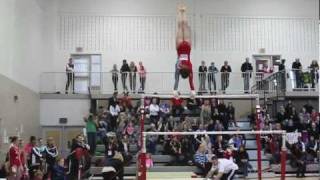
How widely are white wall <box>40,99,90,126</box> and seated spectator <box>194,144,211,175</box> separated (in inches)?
311

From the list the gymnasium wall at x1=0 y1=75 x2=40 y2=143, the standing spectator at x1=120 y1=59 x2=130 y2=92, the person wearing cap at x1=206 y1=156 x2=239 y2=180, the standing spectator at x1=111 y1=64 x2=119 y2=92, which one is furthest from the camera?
the standing spectator at x1=111 y1=64 x2=119 y2=92

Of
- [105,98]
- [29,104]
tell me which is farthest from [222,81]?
[29,104]

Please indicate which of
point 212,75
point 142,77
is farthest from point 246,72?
point 142,77

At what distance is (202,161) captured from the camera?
1783 cm

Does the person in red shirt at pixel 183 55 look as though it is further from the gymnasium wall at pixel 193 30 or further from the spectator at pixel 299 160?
the gymnasium wall at pixel 193 30

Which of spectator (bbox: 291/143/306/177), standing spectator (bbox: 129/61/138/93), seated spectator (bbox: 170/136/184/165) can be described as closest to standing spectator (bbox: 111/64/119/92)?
standing spectator (bbox: 129/61/138/93)

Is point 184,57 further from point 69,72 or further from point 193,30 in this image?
point 193,30

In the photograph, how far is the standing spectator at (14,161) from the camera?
13875mm

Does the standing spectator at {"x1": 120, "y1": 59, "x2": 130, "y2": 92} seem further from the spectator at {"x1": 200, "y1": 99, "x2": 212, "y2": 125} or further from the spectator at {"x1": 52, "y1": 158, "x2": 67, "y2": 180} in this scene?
the spectator at {"x1": 52, "y1": 158, "x2": 67, "y2": 180}

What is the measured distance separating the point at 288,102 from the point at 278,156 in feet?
12.5

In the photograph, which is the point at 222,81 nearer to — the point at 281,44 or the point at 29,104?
the point at 281,44

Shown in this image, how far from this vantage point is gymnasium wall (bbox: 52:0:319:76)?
26.1 metres

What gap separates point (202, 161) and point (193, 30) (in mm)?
10560

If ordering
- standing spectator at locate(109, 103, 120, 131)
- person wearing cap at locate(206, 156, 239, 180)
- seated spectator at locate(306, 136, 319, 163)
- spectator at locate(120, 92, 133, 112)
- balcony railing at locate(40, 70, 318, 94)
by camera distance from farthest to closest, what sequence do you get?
balcony railing at locate(40, 70, 318, 94)
spectator at locate(120, 92, 133, 112)
standing spectator at locate(109, 103, 120, 131)
seated spectator at locate(306, 136, 319, 163)
person wearing cap at locate(206, 156, 239, 180)
